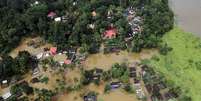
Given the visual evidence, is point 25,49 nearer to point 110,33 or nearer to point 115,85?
point 110,33

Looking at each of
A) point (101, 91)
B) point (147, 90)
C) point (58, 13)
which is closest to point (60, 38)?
point (58, 13)

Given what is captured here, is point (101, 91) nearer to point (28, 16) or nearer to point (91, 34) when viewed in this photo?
point (91, 34)

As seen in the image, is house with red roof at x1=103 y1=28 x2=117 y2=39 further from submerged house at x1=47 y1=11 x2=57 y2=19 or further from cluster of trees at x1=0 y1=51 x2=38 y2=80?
cluster of trees at x1=0 y1=51 x2=38 y2=80

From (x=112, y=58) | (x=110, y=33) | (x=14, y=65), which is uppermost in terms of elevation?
(x=110, y=33)

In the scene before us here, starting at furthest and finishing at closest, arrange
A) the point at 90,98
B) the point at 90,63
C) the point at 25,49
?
the point at 25,49
the point at 90,63
the point at 90,98

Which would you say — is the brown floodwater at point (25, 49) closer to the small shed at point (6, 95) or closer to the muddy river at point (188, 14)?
the small shed at point (6, 95)

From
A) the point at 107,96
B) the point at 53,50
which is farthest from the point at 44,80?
the point at 107,96

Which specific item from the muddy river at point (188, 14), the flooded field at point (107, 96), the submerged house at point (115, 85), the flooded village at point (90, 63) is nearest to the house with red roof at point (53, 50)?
the flooded village at point (90, 63)
